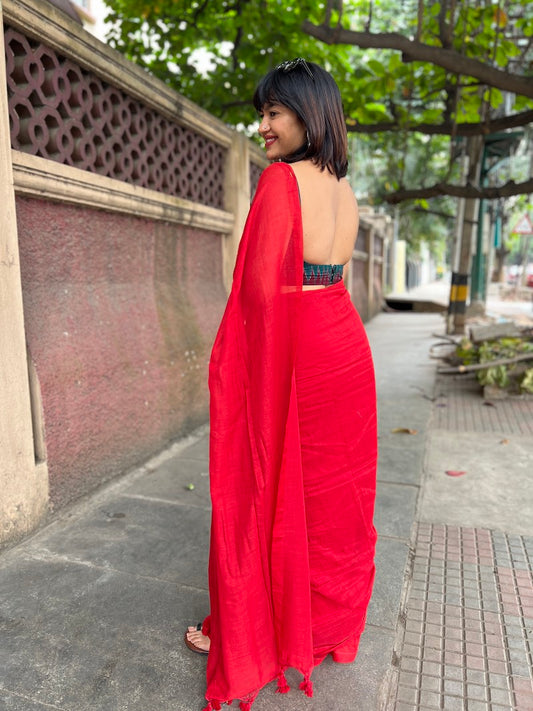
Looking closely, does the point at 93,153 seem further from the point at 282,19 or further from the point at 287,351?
the point at 282,19

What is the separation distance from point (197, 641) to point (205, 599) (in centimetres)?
29

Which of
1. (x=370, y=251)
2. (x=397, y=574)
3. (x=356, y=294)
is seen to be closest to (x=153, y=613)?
(x=397, y=574)

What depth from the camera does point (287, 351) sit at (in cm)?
154

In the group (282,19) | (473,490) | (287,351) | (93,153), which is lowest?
(473,490)

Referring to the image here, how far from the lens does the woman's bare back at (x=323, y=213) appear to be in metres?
1.56

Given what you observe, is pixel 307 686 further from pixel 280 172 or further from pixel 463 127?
pixel 463 127

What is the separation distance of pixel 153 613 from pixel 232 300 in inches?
48.0

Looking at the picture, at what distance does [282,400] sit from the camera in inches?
61.1

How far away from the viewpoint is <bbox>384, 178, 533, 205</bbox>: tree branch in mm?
4914

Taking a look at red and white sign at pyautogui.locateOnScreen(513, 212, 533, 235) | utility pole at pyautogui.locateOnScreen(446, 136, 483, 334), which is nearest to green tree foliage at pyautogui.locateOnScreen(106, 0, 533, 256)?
utility pole at pyautogui.locateOnScreen(446, 136, 483, 334)

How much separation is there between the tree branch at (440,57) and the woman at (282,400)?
9.32 feet

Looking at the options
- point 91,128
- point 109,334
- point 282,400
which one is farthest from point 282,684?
point 91,128

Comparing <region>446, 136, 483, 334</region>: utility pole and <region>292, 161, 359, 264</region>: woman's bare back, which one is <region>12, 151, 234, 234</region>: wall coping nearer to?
<region>292, 161, 359, 264</region>: woman's bare back

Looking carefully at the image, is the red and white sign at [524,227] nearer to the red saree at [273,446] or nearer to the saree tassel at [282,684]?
the red saree at [273,446]
